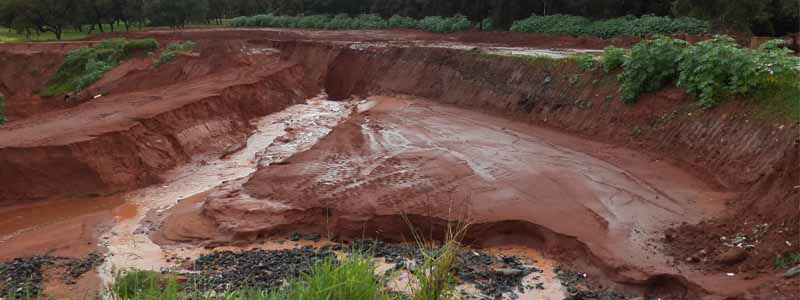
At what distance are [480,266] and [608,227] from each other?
2.25 meters

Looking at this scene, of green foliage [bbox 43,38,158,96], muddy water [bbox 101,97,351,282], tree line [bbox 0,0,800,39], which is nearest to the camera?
muddy water [bbox 101,97,351,282]

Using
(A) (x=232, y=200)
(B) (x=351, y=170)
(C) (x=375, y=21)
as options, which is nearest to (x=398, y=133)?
(B) (x=351, y=170)

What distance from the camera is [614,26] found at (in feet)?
90.0

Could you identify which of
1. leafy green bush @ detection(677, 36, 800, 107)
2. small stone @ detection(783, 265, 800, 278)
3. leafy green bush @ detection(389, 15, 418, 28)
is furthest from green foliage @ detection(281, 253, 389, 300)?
leafy green bush @ detection(389, 15, 418, 28)

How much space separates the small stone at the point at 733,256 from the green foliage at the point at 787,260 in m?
0.46

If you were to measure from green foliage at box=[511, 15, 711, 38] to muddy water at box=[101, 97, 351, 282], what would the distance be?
41.4 feet

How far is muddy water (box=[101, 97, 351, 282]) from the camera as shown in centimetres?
969

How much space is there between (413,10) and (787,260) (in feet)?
131

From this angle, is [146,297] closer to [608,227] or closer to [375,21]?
[608,227]

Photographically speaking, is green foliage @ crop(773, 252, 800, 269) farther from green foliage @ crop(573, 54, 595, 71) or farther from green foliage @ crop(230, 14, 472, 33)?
green foliage @ crop(230, 14, 472, 33)

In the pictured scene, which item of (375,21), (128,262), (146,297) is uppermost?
(375,21)

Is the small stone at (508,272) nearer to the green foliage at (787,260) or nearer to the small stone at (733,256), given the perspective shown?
the small stone at (733,256)

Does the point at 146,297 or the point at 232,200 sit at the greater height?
the point at 146,297

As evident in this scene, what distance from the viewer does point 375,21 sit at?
4309 centimetres
